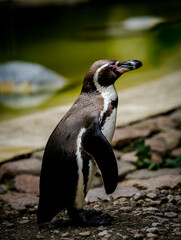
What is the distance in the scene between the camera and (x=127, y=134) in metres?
5.00

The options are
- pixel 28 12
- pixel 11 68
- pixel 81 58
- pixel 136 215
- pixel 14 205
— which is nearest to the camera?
pixel 136 215

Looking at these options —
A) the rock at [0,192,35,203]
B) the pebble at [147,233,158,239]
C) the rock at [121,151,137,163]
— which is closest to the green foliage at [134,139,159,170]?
the rock at [121,151,137,163]

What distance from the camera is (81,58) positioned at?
1279 centimetres

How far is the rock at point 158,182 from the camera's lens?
373 centimetres

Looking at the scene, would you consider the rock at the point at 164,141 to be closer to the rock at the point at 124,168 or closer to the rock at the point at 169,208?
the rock at the point at 124,168

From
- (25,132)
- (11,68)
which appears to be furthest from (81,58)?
(25,132)

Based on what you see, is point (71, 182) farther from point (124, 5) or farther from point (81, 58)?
point (124, 5)

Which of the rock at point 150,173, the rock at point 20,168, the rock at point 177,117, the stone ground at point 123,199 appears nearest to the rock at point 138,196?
the stone ground at point 123,199

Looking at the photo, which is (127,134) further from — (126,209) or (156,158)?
(126,209)

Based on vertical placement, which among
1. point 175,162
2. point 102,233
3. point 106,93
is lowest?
point 102,233

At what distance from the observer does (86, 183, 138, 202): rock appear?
3.63m

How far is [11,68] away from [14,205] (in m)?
7.07

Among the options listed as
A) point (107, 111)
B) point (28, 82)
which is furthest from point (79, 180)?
point (28, 82)

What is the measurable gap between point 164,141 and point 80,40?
1106cm
